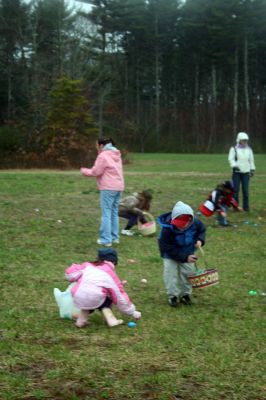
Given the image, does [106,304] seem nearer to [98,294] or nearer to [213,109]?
[98,294]

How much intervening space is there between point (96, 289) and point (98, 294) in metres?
0.04

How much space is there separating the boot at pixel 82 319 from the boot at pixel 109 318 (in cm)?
14

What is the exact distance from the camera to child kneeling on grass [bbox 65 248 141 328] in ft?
16.6

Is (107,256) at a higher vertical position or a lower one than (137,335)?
higher

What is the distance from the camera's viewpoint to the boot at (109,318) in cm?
504

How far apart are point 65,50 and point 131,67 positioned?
18.5m

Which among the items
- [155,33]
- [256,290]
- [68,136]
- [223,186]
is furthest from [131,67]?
[256,290]

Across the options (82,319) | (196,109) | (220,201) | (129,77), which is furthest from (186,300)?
(129,77)

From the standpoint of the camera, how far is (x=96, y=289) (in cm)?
507

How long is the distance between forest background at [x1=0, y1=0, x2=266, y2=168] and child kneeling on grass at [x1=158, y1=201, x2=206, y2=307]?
2571 cm

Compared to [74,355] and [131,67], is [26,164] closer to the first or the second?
[74,355]

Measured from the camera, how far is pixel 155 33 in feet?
188

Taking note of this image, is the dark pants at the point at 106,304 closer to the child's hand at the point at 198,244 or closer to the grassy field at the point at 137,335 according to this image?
the grassy field at the point at 137,335

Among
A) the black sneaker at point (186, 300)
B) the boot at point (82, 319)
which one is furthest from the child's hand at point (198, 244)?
the boot at point (82, 319)
